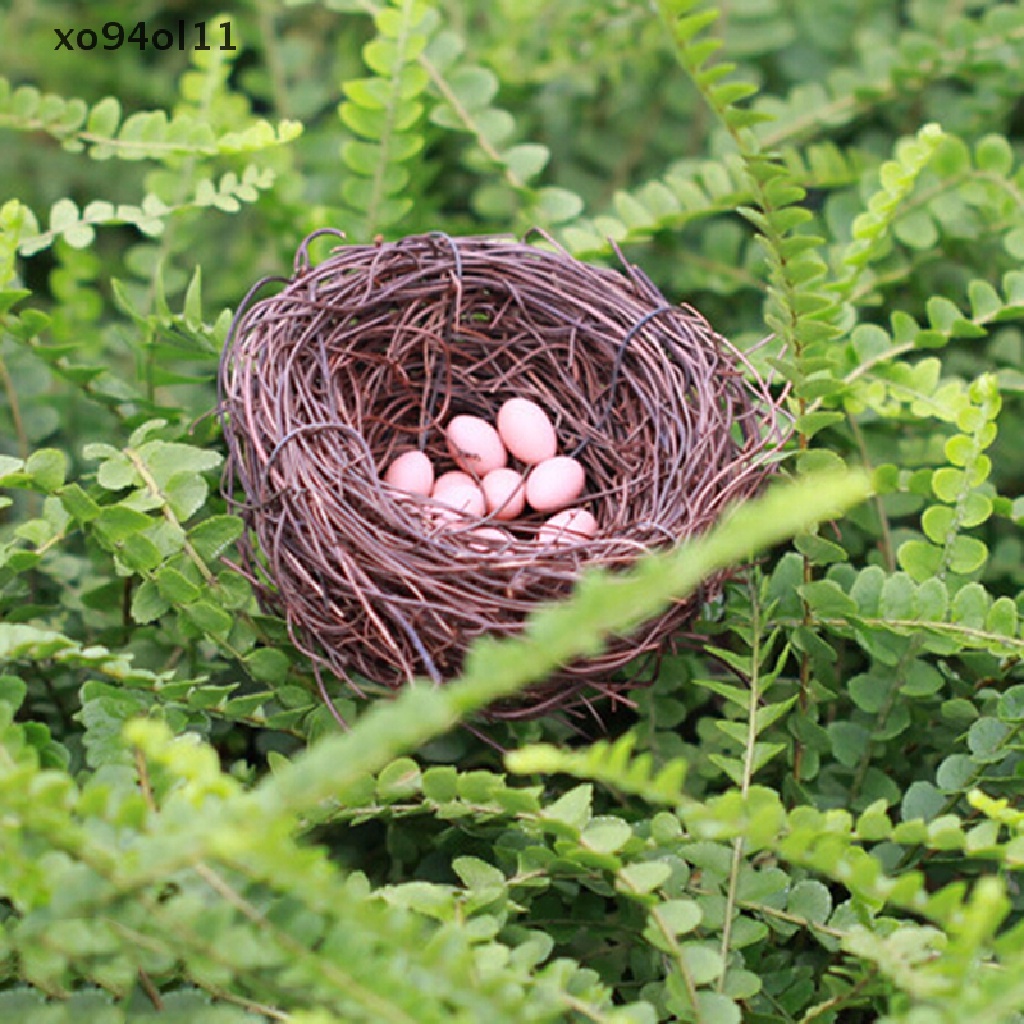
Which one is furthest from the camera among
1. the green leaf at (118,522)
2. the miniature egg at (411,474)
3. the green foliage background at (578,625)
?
the miniature egg at (411,474)

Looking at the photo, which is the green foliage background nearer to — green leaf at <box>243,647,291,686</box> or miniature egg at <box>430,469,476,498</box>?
green leaf at <box>243,647,291,686</box>

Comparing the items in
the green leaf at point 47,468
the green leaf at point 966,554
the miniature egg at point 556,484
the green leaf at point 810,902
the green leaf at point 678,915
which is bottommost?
the green leaf at point 810,902

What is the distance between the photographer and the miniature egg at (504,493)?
3.96ft

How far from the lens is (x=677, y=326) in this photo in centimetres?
108

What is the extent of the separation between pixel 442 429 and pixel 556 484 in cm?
14

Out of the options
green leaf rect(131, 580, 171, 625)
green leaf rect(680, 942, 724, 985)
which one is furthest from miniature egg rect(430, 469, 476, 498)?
green leaf rect(680, 942, 724, 985)

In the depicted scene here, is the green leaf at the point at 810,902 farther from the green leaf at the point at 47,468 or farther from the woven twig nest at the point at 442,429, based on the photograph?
the green leaf at the point at 47,468

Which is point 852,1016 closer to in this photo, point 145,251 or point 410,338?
point 410,338

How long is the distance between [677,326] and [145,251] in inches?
22.4

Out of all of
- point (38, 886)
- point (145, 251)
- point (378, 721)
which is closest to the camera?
point (378, 721)

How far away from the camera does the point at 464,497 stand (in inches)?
46.5

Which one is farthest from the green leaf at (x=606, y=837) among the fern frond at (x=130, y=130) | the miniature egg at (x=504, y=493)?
the fern frond at (x=130, y=130)

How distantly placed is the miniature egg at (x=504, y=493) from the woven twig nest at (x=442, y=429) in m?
0.03

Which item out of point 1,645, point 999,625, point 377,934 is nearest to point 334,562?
point 1,645
